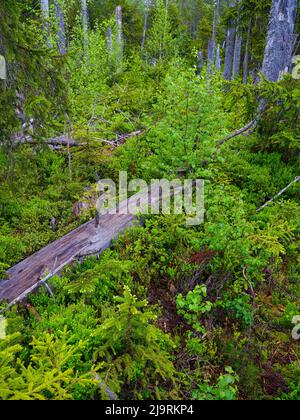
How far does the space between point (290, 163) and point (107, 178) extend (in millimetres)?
4316

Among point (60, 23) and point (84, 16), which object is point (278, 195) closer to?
point (60, 23)

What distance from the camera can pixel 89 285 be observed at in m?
4.33

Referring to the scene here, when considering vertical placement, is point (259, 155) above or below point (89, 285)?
above

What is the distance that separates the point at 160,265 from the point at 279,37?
A: 698 cm

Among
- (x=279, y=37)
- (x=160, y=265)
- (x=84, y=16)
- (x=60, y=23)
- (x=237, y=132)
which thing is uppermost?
(x=84, y=16)

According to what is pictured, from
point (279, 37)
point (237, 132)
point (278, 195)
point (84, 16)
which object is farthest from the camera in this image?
point (84, 16)

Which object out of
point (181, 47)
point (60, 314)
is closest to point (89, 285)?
point (60, 314)

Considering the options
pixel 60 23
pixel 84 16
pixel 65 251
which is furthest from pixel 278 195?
pixel 84 16

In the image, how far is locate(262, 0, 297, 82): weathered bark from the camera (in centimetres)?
853

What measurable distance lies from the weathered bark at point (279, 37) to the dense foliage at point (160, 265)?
57.7 inches

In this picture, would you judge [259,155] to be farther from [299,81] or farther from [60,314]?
[60,314]

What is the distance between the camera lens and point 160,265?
5.48 meters

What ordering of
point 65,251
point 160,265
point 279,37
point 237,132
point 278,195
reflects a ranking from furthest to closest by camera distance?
1. point 279,37
2. point 237,132
3. point 278,195
4. point 65,251
5. point 160,265

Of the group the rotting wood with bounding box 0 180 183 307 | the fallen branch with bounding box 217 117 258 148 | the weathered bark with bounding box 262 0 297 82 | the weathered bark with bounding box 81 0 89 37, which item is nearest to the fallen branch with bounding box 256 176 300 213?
the rotting wood with bounding box 0 180 183 307
